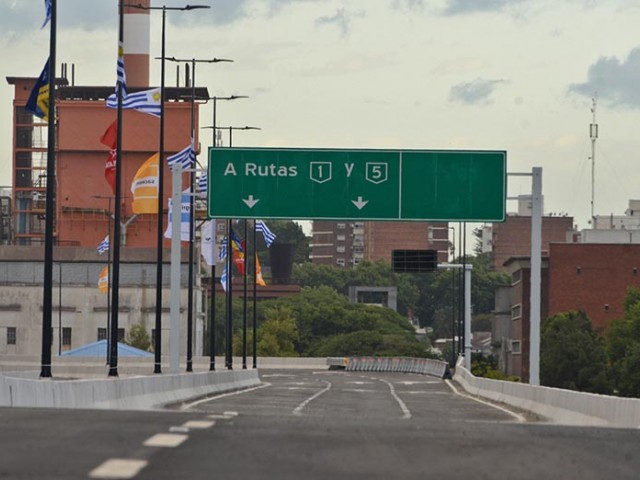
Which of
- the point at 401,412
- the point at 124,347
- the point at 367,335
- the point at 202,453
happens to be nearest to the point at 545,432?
the point at 202,453

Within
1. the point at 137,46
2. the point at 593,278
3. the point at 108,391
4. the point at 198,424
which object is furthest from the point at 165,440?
the point at 137,46

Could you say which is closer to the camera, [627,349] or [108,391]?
[108,391]

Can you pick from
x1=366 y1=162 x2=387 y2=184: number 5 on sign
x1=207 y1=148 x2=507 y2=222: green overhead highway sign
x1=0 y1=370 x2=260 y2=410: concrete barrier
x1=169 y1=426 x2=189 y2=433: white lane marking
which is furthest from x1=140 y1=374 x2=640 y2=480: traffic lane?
x1=366 y1=162 x2=387 y2=184: number 5 on sign

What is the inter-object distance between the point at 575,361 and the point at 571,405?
88.7 m

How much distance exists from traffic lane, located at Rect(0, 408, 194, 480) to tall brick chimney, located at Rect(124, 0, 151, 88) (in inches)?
5064

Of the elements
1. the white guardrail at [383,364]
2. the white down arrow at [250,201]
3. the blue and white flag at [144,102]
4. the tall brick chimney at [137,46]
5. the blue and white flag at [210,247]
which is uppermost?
the tall brick chimney at [137,46]

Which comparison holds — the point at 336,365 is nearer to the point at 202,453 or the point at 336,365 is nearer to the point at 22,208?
the point at 22,208

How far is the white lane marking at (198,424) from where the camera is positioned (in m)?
15.5

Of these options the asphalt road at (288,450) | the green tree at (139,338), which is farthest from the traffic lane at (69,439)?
the green tree at (139,338)

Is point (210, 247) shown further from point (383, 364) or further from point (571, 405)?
point (383, 364)

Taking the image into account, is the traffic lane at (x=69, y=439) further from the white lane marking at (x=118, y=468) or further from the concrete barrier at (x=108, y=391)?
the concrete barrier at (x=108, y=391)

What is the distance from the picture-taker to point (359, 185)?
45.7 m

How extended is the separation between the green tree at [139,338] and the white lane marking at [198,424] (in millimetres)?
115795

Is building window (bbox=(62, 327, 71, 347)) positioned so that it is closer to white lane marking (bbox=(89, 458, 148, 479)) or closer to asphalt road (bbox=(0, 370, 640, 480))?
asphalt road (bbox=(0, 370, 640, 480))
